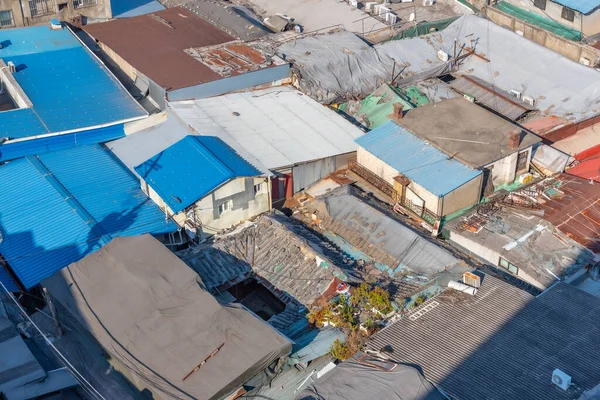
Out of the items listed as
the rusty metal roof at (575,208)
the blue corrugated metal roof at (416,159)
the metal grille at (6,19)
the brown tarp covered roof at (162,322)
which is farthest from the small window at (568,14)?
the metal grille at (6,19)

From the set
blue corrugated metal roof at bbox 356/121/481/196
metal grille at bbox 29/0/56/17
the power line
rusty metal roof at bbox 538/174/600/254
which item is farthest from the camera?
metal grille at bbox 29/0/56/17

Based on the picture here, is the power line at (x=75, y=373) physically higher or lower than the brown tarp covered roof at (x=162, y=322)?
lower

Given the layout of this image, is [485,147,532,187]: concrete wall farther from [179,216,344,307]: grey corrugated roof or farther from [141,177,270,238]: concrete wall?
[141,177,270,238]: concrete wall

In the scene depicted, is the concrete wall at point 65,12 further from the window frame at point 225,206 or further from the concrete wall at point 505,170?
the concrete wall at point 505,170

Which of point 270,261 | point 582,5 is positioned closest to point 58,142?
point 270,261

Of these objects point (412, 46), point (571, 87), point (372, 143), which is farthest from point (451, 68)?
point (372, 143)

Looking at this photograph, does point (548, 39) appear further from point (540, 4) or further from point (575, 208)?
point (575, 208)

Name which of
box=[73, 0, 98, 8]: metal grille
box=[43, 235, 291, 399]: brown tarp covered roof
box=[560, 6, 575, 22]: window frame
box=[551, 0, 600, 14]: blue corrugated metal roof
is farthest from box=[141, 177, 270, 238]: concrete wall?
box=[560, 6, 575, 22]: window frame
